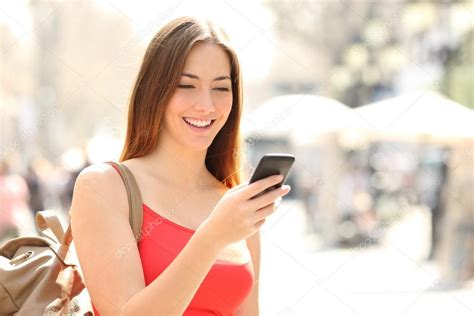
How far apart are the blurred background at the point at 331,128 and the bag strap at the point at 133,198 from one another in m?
0.23

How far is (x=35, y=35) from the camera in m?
26.2

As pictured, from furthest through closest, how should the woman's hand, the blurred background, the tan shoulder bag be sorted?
the blurred background < the tan shoulder bag < the woman's hand

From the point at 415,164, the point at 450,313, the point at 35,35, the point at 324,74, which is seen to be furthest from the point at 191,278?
the point at 35,35

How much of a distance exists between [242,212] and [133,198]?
1.21 ft

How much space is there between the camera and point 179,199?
2.17 m

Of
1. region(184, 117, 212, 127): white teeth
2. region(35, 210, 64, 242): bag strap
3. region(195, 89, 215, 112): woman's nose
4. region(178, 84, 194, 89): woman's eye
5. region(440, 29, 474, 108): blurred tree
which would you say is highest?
region(178, 84, 194, 89): woman's eye

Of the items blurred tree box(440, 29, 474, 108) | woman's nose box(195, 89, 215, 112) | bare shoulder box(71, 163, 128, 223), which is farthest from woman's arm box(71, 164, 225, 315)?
blurred tree box(440, 29, 474, 108)

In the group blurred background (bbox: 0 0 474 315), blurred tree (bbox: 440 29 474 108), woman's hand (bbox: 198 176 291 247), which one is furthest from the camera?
blurred tree (bbox: 440 29 474 108)

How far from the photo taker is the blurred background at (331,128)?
837 centimetres

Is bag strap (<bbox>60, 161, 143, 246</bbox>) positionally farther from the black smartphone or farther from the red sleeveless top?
the black smartphone

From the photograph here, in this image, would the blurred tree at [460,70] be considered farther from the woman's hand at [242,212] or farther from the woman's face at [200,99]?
the woman's hand at [242,212]

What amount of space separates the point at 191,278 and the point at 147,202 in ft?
1.08

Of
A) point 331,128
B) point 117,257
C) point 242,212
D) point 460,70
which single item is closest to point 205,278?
point 117,257

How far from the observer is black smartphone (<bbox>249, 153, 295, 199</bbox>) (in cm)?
170
